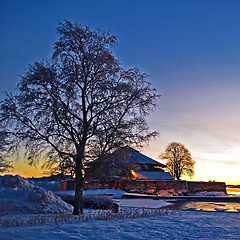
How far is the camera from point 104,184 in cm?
3597

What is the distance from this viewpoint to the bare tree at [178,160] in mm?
54344

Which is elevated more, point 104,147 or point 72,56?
point 72,56

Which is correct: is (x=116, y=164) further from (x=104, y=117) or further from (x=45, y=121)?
(x=45, y=121)

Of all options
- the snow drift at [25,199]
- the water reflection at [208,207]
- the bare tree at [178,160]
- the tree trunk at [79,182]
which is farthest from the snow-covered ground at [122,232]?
the bare tree at [178,160]

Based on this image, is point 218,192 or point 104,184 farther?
point 218,192

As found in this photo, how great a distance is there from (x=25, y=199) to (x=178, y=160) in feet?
145

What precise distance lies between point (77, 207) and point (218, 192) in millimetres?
33277

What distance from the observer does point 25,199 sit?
14.1m

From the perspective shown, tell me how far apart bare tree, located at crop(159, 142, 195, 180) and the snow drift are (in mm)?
42149

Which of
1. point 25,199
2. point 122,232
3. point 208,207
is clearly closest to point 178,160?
point 208,207

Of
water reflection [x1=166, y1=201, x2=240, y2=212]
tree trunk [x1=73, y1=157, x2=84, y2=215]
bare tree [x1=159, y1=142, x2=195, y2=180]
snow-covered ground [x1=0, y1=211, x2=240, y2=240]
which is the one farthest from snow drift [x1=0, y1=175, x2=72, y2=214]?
bare tree [x1=159, y1=142, x2=195, y2=180]

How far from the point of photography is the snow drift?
1330 centimetres

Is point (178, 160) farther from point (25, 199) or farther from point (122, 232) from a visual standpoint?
point (122, 232)

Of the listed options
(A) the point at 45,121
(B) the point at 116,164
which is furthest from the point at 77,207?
(A) the point at 45,121
